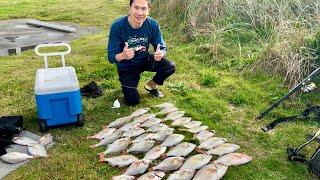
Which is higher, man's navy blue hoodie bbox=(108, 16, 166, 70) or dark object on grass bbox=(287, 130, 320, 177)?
man's navy blue hoodie bbox=(108, 16, 166, 70)

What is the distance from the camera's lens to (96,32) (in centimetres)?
926

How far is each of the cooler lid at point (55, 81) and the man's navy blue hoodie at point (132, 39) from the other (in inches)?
21.9

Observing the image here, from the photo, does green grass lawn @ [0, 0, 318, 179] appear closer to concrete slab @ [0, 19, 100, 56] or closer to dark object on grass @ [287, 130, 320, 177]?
dark object on grass @ [287, 130, 320, 177]

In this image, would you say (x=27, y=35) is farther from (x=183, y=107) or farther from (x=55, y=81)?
(x=183, y=107)

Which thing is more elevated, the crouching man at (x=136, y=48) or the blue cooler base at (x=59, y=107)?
the crouching man at (x=136, y=48)

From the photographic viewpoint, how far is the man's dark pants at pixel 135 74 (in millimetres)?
5215

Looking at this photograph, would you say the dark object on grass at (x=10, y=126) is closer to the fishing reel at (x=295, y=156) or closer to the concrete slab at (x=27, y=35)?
the fishing reel at (x=295, y=156)

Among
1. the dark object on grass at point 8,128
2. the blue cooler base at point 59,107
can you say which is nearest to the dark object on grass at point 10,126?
the dark object on grass at point 8,128

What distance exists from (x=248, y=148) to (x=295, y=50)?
2.19m

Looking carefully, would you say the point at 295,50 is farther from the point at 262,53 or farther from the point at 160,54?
the point at 160,54

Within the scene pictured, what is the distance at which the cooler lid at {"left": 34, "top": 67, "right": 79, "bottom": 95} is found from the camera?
14.4 ft

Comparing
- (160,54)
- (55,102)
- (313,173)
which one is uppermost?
(160,54)

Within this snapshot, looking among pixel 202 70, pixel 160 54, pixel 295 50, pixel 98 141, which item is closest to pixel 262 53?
pixel 295 50

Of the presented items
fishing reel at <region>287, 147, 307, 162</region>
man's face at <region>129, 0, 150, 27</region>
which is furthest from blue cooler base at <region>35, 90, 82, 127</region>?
fishing reel at <region>287, 147, 307, 162</region>
